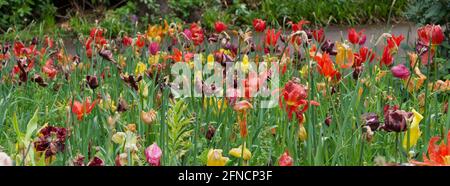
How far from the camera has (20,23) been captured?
9484 millimetres

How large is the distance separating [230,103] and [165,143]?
10.0 inches

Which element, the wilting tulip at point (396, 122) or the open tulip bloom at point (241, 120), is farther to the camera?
the open tulip bloom at point (241, 120)

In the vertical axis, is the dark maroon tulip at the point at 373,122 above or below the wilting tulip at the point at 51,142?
above

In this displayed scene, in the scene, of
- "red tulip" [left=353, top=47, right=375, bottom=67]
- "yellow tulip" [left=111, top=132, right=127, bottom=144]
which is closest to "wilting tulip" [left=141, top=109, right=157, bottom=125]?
"yellow tulip" [left=111, top=132, right=127, bottom=144]

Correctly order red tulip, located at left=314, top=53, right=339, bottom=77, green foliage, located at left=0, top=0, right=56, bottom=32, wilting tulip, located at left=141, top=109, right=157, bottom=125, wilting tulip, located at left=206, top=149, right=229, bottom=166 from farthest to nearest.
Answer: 1. green foliage, located at left=0, top=0, right=56, bottom=32
2. red tulip, located at left=314, top=53, right=339, bottom=77
3. wilting tulip, located at left=141, top=109, right=157, bottom=125
4. wilting tulip, located at left=206, top=149, right=229, bottom=166

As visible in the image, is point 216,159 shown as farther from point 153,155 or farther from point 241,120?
point 241,120

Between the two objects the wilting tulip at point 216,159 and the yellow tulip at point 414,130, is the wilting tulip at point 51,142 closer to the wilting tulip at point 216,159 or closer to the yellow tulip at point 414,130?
the wilting tulip at point 216,159

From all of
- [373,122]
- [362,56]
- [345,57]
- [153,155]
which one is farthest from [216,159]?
[362,56]

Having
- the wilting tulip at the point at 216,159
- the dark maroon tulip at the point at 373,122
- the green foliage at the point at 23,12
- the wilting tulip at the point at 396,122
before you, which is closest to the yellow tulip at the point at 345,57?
the dark maroon tulip at the point at 373,122

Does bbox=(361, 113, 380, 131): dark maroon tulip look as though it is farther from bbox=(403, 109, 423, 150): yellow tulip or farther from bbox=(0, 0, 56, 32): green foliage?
bbox=(0, 0, 56, 32): green foliage

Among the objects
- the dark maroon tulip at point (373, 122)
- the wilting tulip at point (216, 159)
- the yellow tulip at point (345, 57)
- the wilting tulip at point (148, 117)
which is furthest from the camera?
the yellow tulip at point (345, 57)
